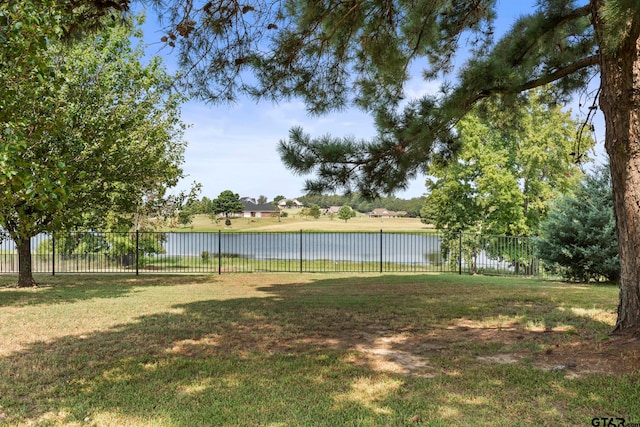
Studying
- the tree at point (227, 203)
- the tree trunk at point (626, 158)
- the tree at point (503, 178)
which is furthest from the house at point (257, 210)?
the tree trunk at point (626, 158)

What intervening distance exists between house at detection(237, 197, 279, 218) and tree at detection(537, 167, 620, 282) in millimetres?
59873

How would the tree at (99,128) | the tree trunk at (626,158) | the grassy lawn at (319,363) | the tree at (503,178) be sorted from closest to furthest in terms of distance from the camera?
the grassy lawn at (319,363) → the tree trunk at (626,158) → the tree at (99,128) → the tree at (503,178)

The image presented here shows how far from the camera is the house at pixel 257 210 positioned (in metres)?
74.3

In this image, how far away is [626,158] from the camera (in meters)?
4.90

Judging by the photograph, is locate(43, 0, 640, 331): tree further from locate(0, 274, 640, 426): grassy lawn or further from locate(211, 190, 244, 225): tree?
locate(211, 190, 244, 225): tree

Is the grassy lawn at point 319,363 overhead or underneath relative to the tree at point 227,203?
underneath

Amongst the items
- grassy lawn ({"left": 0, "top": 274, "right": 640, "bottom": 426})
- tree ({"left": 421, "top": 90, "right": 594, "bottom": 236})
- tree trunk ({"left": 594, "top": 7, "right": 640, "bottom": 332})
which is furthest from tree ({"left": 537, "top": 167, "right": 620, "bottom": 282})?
tree ({"left": 421, "top": 90, "right": 594, "bottom": 236})

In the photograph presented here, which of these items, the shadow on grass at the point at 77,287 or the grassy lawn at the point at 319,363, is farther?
the shadow on grass at the point at 77,287

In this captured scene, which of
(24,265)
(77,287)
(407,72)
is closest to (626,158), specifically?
(407,72)

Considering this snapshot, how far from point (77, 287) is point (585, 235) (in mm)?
13720

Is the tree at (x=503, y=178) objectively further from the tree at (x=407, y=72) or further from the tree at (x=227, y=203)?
the tree at (x=227, y=203)

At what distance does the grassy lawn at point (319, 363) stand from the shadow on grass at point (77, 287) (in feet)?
3.12

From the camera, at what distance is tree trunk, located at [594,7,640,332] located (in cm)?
485

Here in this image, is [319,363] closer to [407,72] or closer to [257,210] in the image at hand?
[407,72]
